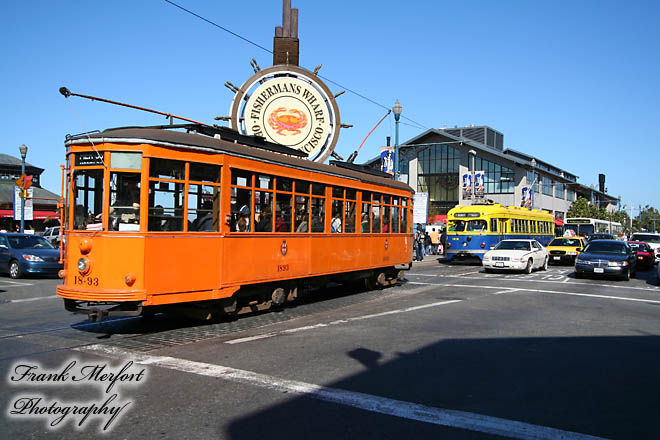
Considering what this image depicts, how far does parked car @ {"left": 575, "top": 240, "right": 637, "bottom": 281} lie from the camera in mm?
19578

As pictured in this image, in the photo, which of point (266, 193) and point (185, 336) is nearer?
point (185, 336)

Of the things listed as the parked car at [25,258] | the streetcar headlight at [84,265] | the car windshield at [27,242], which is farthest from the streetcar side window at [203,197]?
the car windshield at [27,242]

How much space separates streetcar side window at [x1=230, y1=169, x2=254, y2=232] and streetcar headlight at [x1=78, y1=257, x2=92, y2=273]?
2.39 metres

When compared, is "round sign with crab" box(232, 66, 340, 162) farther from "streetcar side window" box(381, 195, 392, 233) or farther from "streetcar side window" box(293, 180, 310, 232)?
"streetcar side window" box(293, 180, 310, 232)

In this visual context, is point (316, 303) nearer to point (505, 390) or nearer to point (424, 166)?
point (505, 390)

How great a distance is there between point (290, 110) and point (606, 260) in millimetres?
12604

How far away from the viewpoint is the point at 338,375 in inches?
248

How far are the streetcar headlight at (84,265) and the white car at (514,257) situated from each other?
17.5 m

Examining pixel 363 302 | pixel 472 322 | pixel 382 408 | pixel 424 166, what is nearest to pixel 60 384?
pixel 382 408

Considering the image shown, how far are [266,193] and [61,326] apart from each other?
14.1 ft

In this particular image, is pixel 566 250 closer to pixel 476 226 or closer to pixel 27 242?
pixel 476 226

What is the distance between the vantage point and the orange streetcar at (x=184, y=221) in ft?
26.6

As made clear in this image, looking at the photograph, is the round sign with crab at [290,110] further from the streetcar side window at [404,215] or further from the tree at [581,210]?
the tree at [581,210]

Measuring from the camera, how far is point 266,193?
10258 millimetres
